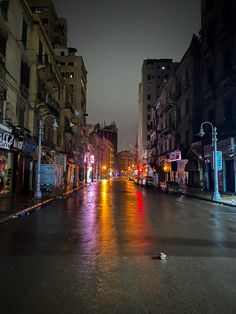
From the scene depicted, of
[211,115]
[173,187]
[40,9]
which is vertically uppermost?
[40,9]

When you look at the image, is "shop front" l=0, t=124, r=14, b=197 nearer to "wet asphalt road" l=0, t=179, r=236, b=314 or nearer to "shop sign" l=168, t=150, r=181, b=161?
"wet asphalt road" l=0, t=179, r=236, b=314

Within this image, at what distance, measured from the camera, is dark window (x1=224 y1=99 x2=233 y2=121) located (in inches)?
1214

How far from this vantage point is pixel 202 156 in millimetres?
37812

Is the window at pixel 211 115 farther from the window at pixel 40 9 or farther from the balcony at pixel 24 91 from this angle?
the window at pixel 40 9

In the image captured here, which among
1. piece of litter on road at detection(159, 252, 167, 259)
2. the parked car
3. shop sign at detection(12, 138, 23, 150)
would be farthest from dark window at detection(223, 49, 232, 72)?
piece of litter on road at detection(159, 252, 167, 259)

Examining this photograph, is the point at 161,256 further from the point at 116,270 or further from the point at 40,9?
the point at 40,9

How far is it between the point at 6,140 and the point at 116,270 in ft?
62.2

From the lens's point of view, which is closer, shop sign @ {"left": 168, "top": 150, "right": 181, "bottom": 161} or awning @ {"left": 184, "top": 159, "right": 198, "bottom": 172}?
awning @ {"left": 184, "top": 159, "right": 198, "bottom": 172}

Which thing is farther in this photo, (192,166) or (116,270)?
(192,166)

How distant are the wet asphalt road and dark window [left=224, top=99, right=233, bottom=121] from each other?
21999 mm

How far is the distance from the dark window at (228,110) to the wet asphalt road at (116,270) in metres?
22.0

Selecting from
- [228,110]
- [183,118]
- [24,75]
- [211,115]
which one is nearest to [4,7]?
[24,75]

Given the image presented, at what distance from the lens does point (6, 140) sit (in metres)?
22.9

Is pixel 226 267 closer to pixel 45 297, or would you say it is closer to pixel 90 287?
pixel 90 287
